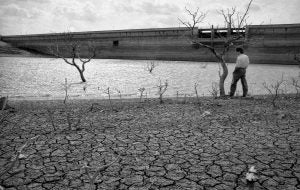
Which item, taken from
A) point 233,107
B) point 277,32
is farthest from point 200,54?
point 233,107

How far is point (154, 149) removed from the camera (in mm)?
3852

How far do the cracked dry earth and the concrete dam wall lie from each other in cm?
2549

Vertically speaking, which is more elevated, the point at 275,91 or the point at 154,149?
the point at 275,91

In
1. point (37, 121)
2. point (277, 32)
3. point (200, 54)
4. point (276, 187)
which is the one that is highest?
point (277, 32)

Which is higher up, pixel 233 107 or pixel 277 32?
pixel 277 32

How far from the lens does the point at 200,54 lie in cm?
4478

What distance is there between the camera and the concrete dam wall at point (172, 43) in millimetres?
38719

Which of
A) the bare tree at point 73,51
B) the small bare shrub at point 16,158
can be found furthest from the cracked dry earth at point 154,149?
the bare tree at point 73,51

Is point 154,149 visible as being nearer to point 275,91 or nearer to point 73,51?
point 275,91

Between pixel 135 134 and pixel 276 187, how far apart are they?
2491 millimetres

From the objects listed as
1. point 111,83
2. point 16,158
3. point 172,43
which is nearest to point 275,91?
point 111,83

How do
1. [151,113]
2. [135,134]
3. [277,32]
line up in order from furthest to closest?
[277,32] < [151,113] < [135,134]

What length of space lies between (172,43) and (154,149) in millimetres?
44672

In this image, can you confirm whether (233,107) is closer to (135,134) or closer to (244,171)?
(135,134)
